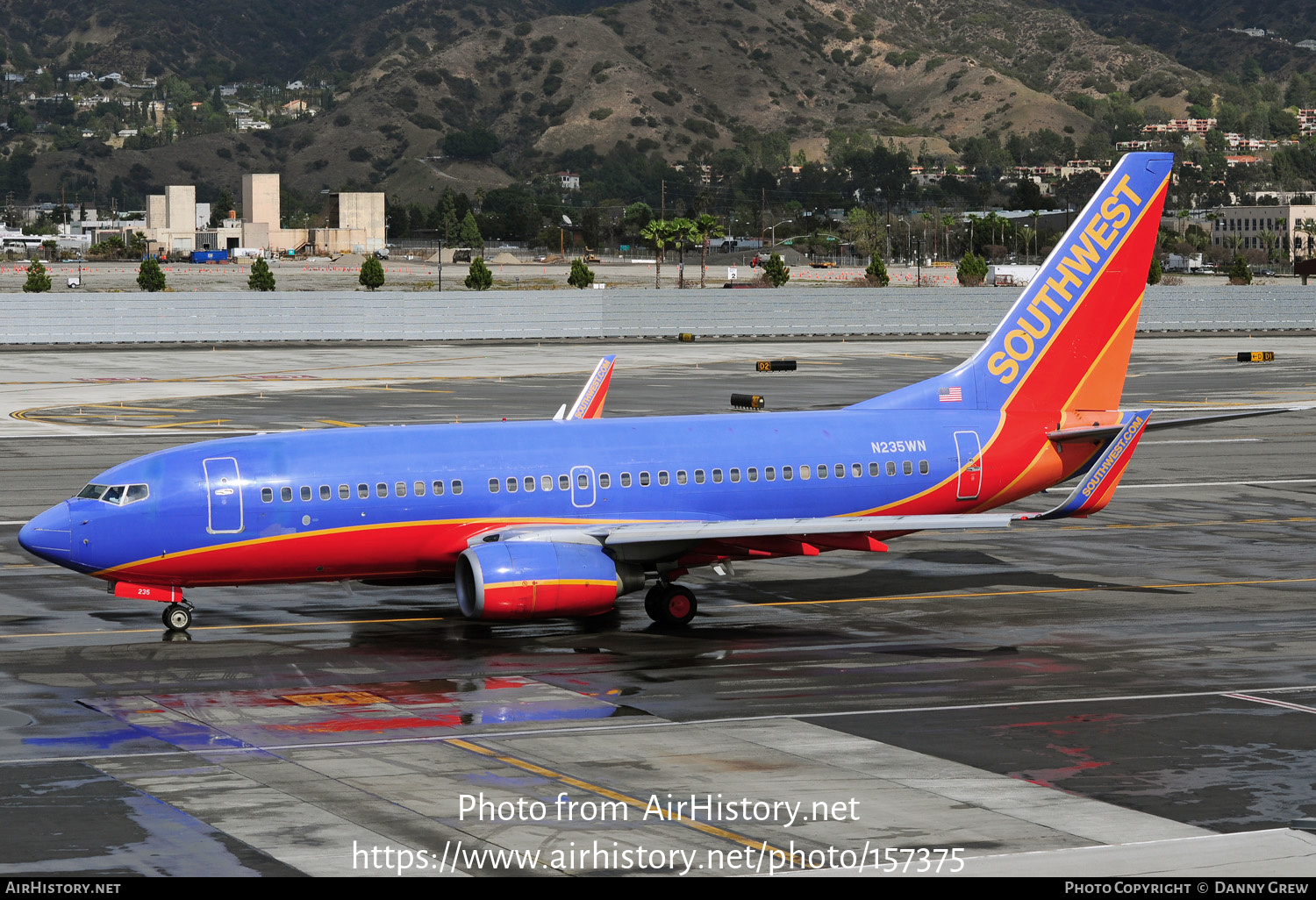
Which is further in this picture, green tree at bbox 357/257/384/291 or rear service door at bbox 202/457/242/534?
green tree at bbox 357/257/384/291

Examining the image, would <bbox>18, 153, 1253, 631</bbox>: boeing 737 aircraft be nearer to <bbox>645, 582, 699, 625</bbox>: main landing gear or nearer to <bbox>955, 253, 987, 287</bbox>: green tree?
<bbox>645, 582, 699, 625</bbox>: main landing gear

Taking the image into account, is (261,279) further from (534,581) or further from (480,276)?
(534,581)

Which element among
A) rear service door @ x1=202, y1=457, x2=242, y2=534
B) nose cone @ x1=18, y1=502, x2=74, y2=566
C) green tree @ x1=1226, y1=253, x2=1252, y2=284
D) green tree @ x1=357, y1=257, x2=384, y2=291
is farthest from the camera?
green tree @ x1=1226, y1=253, x2=1252, y2=284

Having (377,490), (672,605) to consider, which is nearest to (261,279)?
(377,490)

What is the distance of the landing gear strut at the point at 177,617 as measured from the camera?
34156 mm

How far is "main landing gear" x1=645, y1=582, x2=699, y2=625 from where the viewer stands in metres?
34.8

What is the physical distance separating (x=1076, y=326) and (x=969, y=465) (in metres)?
4.92

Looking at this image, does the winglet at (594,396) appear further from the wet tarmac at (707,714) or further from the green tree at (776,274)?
the green tree at (776,274)

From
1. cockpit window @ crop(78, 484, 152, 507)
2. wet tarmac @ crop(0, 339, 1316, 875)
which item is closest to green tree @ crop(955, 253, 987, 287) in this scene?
wet tarmac @ crop(0, 339, 1316, 875)

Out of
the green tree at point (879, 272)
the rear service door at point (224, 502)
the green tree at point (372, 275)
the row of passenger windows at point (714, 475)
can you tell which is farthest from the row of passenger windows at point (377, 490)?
the green tree at point (879, 272)

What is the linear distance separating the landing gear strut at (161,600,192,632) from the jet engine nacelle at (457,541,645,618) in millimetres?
6103

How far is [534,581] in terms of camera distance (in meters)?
32.1

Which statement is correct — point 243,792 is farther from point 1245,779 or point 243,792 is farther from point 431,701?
point 1245,779
